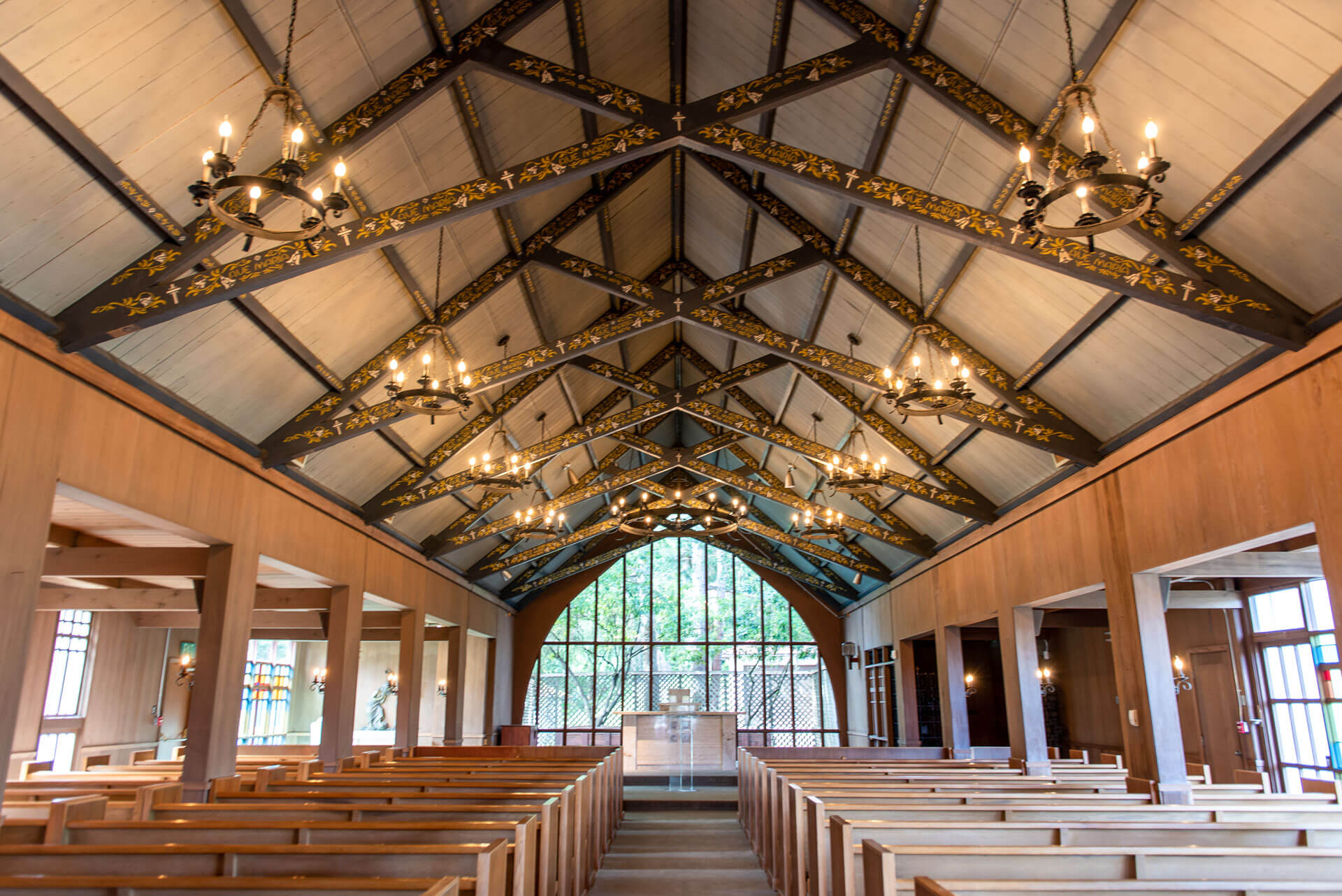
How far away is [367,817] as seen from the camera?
528 cm

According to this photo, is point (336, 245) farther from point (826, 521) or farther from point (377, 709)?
point (377, 709)

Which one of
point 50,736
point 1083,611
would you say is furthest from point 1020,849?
point 50,736

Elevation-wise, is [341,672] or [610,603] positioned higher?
[610,603]

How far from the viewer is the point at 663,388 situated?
10.9 meters

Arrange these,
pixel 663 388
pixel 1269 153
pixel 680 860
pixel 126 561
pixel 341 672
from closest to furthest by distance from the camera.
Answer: pixel 1269 153
pixel 126 561
pixel 680 860
pixel 341 672
pixel 663 388

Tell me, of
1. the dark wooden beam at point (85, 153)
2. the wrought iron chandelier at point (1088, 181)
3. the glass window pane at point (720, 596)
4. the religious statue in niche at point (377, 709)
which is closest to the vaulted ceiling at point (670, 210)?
the dark wooden beam at point (85, 153)

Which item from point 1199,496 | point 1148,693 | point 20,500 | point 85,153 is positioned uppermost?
point 85,153

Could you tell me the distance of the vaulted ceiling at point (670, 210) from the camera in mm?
4723

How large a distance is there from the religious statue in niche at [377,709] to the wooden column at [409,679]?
7008 mm

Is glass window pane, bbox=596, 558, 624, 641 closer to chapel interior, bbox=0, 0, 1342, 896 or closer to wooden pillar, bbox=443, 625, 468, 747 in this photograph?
wooden pillar, bbox=443, 625, 468, 747

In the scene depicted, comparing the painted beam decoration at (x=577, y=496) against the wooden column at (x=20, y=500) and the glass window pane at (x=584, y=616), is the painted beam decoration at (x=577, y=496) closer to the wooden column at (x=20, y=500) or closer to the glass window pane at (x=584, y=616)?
the glass window pane at (x=584, y=616)

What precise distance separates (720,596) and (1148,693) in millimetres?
13655

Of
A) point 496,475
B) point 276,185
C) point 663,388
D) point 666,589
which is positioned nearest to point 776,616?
point 666,589

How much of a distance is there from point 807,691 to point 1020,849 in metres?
17.0
